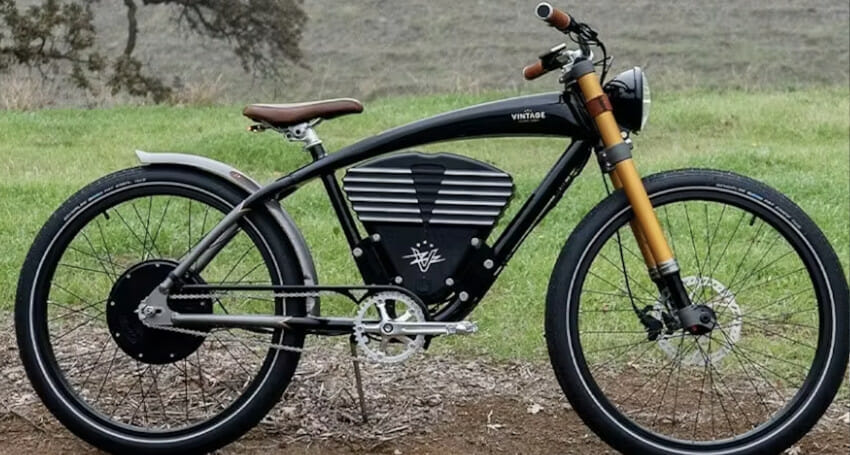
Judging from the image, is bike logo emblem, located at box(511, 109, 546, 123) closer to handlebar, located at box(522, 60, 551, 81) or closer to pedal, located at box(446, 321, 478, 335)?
handlebar, located at box(522, 60, 551, 81)

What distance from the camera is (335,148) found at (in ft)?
13.1

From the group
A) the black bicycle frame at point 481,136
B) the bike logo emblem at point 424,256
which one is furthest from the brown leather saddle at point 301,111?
the bike logo emblem at point 424,256

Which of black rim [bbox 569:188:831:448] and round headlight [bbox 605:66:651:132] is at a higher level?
round headlight [bbox 605:66:651:132]

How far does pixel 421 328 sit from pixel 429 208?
1.17ft

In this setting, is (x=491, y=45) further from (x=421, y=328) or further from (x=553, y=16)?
(x=421, y=328)

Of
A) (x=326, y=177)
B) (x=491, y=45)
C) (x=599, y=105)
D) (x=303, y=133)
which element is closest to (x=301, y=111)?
(x=303, y=133)

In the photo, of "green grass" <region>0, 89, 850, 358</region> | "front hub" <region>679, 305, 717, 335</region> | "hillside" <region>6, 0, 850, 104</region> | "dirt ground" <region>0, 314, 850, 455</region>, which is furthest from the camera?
"hillside" <region>6, 0, 850, 104</region>

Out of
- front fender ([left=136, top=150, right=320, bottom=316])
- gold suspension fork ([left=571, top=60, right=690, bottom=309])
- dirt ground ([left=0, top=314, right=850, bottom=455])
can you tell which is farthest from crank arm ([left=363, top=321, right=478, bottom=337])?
gold suspension fork ([left=571, top=60, right=690, bottom=309])

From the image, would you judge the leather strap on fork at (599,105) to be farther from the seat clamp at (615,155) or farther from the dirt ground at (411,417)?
the dirt ground at (411,417)

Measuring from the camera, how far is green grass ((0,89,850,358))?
477 cm

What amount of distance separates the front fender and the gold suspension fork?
3.06 ft

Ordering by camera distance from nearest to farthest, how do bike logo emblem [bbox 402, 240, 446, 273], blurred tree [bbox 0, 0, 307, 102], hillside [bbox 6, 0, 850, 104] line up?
bike logo emblem [bbox 402, 240, 446, 273]
blurred tree [bbox 0, 0, 307, 102]
hillside [bbox 6, 0, 850, 104]

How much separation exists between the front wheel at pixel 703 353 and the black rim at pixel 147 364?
2.89ft

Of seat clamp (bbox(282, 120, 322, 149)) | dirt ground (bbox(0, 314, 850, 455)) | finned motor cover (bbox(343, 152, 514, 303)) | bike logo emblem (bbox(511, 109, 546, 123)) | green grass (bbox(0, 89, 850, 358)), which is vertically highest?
green grass (bbox(0, 89, 850, 358))
